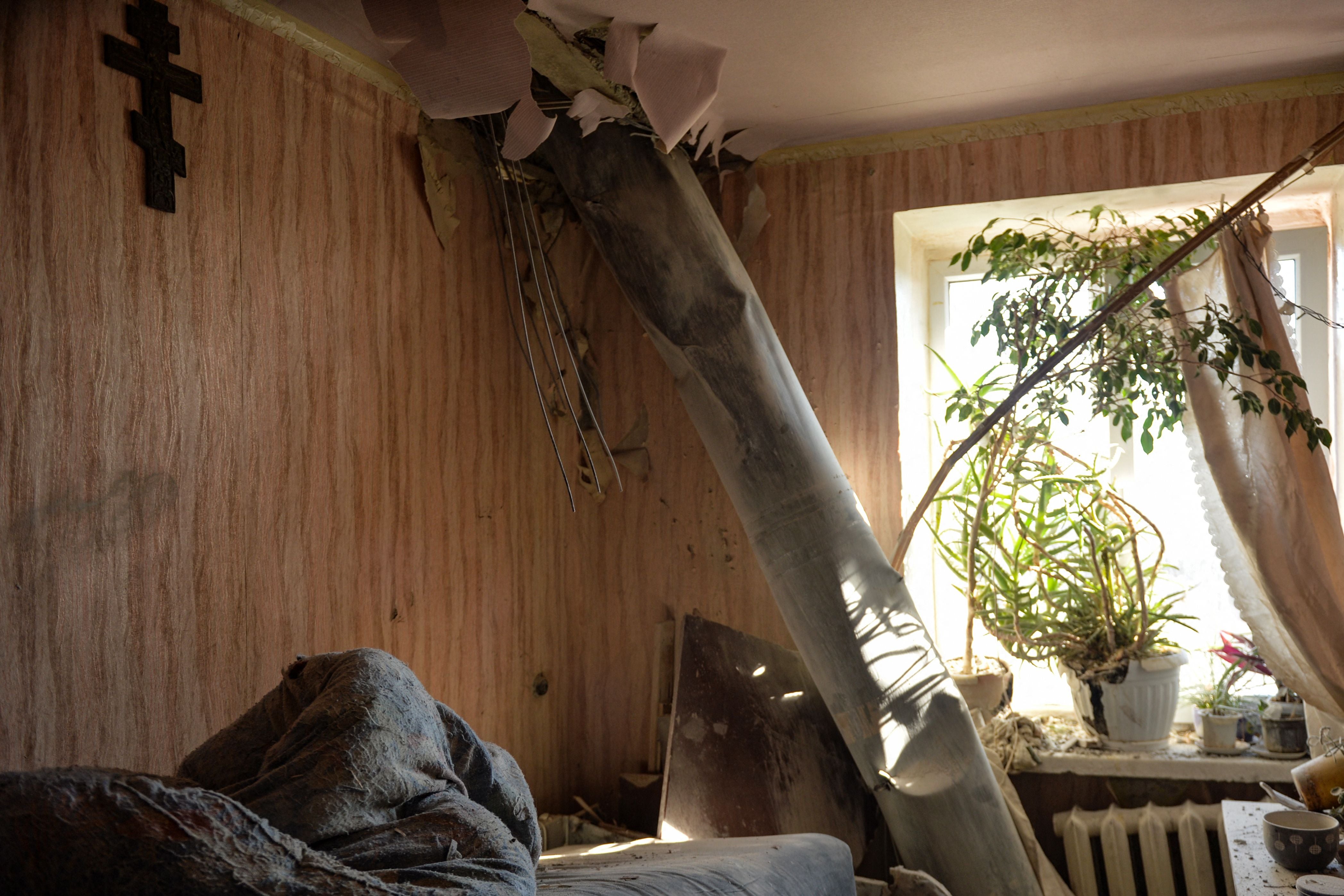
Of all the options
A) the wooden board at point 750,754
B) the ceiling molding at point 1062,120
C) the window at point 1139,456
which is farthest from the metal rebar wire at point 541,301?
the window at point 1139,456

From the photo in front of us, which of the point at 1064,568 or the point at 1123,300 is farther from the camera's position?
the point at 1064,568

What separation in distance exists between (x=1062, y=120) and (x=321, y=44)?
75.5 inches

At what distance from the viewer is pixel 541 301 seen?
99.5 inches

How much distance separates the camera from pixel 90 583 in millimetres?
1646

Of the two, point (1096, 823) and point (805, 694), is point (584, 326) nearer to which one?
point (805, 694)

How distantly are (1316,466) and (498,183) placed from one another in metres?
2.22

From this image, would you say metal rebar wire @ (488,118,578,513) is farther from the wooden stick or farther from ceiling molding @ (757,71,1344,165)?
the wooden stick

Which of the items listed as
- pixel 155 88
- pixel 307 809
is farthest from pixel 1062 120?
pixel 307 809

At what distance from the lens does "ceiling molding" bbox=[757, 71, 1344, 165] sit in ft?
8.16

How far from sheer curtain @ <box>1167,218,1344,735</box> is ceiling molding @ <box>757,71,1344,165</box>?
351 millimetres

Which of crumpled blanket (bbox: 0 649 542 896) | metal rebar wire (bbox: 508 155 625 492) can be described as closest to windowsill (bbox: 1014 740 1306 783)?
metal rebar wire (bbox: 508 155 625 492)

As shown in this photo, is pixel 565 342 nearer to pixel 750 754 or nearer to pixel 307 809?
pixel 750 754

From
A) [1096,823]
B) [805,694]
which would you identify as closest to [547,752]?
[805,694]

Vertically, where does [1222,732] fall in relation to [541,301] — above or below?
below
